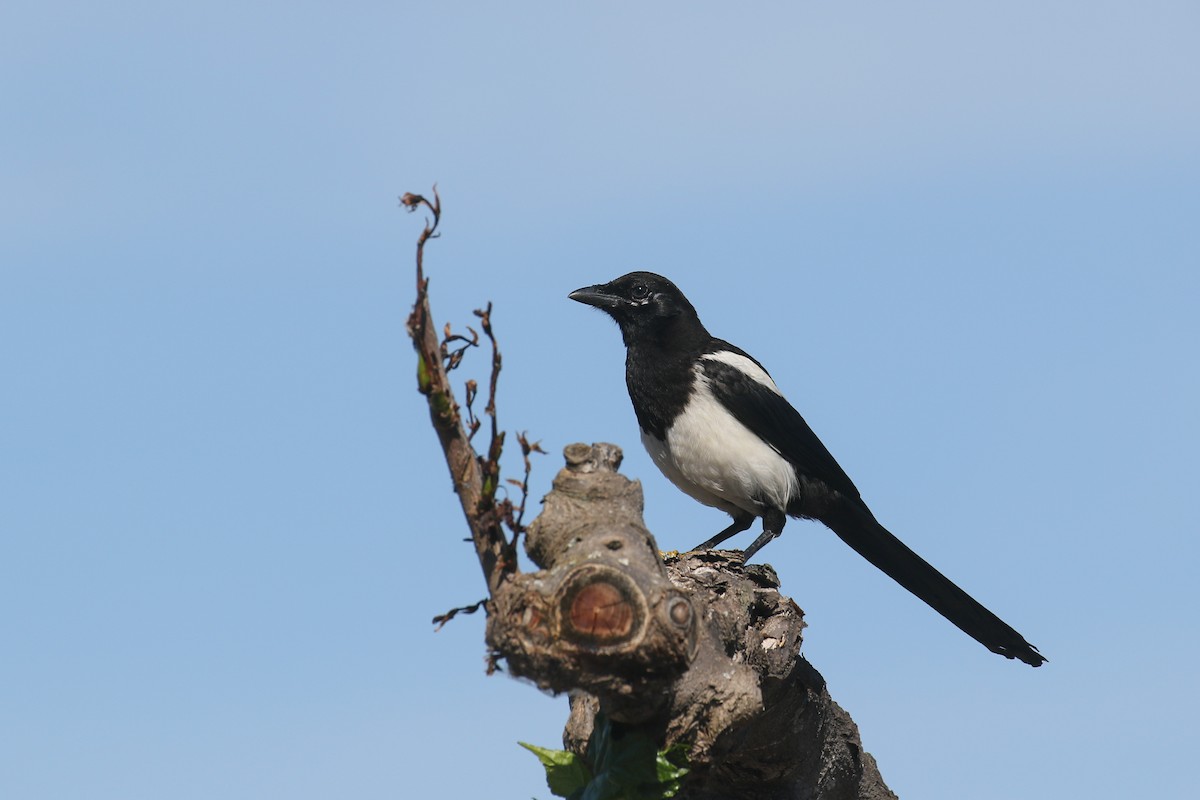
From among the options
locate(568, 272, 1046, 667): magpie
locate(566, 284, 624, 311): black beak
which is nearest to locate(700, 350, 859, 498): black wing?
locate(568, 272, 1046, 667): magpie

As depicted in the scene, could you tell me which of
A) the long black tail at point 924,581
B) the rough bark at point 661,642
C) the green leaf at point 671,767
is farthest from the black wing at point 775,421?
the green leaf at point 671,767

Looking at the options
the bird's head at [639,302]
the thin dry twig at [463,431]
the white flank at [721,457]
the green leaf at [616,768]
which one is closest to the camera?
the thin dry twig at [463,431]

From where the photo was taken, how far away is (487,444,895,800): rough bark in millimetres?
3236

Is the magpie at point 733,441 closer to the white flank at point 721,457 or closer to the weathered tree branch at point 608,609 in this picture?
the white flank at point 721,457

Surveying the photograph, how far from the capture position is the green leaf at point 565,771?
3.76 metres

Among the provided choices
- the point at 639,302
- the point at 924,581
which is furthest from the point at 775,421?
the point at 924,581

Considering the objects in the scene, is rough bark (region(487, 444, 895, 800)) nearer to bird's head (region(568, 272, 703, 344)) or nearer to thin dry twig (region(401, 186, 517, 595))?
thin dry twig (region(401, 186, 517, 595))

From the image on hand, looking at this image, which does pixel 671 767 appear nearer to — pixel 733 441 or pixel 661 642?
pixel 661 642

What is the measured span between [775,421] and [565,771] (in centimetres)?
385

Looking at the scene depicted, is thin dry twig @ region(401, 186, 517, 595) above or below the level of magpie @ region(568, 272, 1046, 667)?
below

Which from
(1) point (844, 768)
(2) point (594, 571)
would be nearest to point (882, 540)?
(1) point (844, 768)

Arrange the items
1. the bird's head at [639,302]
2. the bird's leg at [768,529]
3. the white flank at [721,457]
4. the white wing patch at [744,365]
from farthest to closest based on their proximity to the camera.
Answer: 1. the bird's head at [639,302]
2. the white wing patch at [744,365]
3. the bird's leg at [768,529]
4. the white flank at [721,457]

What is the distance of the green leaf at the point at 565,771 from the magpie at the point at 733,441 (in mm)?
3491

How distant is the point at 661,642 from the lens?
10.7 feet
